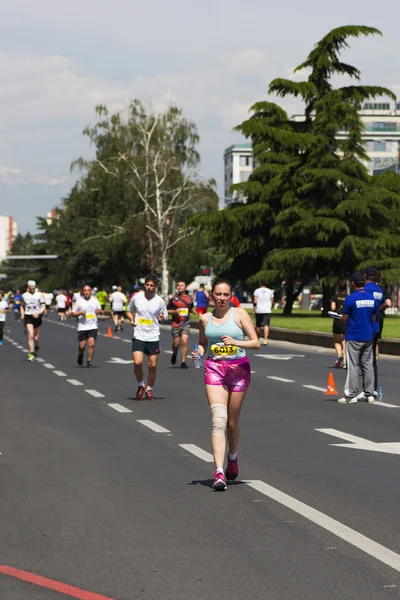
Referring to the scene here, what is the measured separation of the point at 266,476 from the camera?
30.0ft

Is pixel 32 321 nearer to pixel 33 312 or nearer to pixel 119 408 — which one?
pixel 33 312

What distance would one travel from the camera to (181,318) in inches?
949

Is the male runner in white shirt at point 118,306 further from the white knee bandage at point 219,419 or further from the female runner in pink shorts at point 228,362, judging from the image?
the white knee bandage at point 219,419

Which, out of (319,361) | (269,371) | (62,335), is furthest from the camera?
(62,335)

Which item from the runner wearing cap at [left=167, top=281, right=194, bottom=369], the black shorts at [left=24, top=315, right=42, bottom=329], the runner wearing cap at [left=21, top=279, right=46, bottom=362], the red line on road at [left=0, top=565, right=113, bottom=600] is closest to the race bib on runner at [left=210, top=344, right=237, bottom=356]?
the red line on road at [left=0, top=565, right=113, bottom=600]

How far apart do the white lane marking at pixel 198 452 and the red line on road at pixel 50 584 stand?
432cm

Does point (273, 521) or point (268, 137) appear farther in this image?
point (268, 137)

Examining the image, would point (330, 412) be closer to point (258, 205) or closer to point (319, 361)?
point (319, 361)

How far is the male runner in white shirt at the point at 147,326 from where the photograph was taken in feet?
54.1

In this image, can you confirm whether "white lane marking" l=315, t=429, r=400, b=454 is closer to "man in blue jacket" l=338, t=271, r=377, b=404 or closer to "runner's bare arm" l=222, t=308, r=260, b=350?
"runner's bare arm" l=222, t=308, r=260, b=350

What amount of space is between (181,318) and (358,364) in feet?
27.2

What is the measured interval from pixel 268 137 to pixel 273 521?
53563 millimetres

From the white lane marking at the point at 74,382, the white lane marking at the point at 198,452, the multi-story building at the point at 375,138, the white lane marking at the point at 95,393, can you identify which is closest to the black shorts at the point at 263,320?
the white lane marking at the point at 74,382

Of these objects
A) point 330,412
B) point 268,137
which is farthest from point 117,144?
point 330,412
